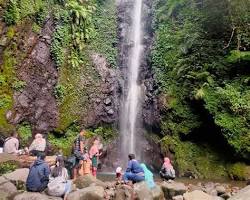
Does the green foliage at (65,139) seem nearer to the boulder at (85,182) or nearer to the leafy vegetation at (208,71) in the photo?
the leafy vegetation at (208,71)

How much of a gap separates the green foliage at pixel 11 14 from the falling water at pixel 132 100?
5.85m

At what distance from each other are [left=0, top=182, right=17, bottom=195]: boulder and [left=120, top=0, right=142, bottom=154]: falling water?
8.92 m

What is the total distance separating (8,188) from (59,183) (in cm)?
132

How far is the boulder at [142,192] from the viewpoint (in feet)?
33.3

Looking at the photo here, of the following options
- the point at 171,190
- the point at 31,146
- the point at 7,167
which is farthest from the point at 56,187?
the point at 31,146

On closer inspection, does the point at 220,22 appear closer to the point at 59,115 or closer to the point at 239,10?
the point at 239,10

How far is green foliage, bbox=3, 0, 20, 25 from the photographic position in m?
18.0

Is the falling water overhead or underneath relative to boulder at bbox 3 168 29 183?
overhead

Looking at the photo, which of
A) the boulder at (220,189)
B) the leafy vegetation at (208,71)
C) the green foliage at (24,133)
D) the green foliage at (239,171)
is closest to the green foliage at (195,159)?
the green foliage at (239,171)

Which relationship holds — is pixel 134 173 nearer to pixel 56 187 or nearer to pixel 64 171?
pixel 64 171

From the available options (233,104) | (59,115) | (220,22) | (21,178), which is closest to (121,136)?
(59,115)

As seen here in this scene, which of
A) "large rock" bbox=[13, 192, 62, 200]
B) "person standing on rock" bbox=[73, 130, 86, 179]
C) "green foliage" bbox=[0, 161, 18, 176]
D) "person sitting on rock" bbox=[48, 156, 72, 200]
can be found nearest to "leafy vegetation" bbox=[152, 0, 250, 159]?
"person standing on rock" bbox=[73, 130, 86, 179]

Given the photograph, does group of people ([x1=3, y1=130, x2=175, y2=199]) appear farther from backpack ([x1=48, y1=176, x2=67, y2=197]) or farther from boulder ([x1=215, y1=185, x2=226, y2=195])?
boulder ([x1=215, y1=185, x2=226, y2=195])

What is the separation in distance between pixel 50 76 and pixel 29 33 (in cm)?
215
